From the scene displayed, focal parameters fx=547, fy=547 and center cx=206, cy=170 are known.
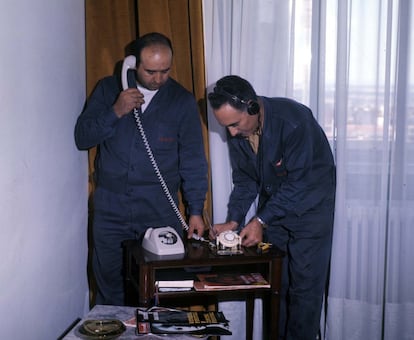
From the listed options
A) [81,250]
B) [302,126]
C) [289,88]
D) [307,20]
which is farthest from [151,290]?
[307,20]

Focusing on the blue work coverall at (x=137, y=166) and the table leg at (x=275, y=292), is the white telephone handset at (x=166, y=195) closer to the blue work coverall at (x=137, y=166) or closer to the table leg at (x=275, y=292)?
the blue work coverall at (x=137, y=166)

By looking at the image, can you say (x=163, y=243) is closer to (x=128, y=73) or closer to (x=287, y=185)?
(x=287, y=185)

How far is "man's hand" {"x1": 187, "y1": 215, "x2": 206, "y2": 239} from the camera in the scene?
2.45 m

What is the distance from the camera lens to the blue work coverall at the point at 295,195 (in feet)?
7.47

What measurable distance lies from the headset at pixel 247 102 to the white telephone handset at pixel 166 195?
0.41 meters

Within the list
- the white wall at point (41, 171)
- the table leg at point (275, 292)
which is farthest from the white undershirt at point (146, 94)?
the table leg at point (275, 292)

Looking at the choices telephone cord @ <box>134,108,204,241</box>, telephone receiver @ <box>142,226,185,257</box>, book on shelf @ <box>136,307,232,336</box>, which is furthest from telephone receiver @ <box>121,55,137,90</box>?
book on shelf @ <box>136,307,232,336</box>

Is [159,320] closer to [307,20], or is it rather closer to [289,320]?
[289,320]

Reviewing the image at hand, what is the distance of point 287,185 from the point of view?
2285 mm

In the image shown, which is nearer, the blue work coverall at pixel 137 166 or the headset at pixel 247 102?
the headset at pixel 247 102

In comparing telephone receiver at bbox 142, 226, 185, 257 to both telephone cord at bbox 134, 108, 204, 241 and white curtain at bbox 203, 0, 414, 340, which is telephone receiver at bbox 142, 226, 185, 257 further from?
white curtain at bbox 203, 0, 414, 340

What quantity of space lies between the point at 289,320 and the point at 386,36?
1.38 m

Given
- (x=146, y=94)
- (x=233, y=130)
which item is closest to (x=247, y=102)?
(x=233, y=130)

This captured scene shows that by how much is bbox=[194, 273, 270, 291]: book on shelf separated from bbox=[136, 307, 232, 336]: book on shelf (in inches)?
6.5
